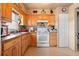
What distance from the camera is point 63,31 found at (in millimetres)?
7523

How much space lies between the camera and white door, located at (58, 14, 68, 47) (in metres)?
7.50

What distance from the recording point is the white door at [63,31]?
7500 mm

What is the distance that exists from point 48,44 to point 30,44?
37.7 inches

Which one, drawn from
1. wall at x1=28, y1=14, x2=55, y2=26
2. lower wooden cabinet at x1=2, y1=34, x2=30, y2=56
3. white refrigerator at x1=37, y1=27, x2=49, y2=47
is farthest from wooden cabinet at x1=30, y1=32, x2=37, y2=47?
lower wooden cabinet at x1=2, y1=34, x2=30, y2=56

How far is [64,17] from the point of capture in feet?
24.7

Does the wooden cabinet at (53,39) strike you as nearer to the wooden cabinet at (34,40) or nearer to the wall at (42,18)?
the wooden cabinet at (34,40)

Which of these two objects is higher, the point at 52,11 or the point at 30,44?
the point at 52,11

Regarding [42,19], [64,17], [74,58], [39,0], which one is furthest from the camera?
[42,19]

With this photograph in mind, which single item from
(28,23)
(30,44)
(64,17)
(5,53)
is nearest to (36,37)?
(30,44)

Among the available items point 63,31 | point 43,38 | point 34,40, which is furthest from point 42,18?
point 63,31

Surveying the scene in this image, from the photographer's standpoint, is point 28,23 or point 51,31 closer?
point 51,31

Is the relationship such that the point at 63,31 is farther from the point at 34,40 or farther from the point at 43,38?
the point at 34,40

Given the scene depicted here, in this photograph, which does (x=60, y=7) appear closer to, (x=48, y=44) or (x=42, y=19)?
(x=42, y=19)

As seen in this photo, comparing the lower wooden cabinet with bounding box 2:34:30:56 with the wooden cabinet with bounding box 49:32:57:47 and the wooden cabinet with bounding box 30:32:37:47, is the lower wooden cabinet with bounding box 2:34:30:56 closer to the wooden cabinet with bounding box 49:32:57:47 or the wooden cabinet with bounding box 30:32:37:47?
the wooden cabinet with bounding box 30:32:37:47
